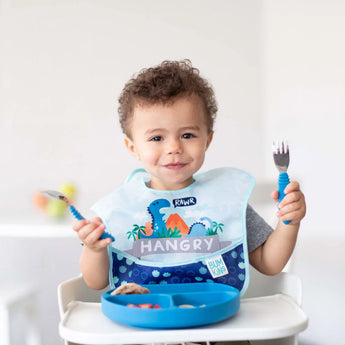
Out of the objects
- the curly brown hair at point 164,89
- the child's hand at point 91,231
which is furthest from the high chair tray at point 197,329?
the curly brown hair at point 164,89

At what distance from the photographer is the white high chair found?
33.2 inches

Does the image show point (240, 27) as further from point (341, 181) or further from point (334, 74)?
point (341, 181)

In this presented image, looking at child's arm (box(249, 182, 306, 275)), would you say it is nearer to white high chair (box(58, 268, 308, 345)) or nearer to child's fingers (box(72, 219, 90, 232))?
white high chair (box(58, 268, 308, 345))

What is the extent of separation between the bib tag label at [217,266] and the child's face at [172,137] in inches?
8.0

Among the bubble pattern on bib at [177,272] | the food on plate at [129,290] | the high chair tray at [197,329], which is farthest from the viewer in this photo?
the bubble pattern on bib at [177,272]

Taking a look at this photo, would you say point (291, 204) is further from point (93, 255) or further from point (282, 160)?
point (93, 255)

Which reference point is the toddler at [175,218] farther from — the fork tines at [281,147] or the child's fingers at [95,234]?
the fork tines at [281,147]

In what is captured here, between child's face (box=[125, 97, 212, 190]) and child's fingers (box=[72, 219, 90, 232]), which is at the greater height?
child's face (box=[125, 97, 212, 190])

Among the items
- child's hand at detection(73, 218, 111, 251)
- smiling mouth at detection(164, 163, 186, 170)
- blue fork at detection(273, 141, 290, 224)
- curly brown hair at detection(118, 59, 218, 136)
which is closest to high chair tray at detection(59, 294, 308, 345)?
child's hand at detection(73, 218, 111, 251)

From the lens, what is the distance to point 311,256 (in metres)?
2.26

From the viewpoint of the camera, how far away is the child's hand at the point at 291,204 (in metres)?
1.06

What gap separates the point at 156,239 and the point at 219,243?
0.15 metres

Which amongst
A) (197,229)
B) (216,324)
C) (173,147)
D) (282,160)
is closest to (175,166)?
(173,147)

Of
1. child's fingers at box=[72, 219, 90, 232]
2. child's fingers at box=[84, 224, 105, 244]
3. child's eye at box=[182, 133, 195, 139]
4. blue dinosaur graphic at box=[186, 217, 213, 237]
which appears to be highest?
child's eye at box=[182, 133, 195, 139]
